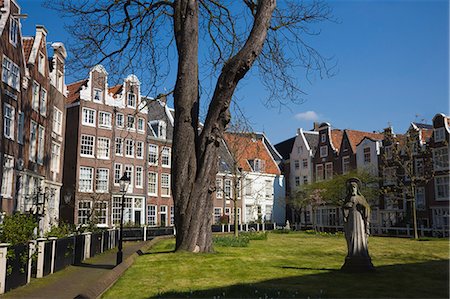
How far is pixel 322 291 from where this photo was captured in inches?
333

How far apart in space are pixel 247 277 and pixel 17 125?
21043 millimetres

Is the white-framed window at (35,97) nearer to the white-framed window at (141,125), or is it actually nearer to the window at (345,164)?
the white-framed window at (141,125)

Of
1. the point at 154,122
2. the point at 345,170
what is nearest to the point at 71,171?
the point at 154,122

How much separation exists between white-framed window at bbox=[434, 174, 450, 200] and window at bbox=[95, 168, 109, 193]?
97.5 feet

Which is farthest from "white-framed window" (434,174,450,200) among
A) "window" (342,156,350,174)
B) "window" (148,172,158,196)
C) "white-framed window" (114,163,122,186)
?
"white-framed window" (114,163,122,186)

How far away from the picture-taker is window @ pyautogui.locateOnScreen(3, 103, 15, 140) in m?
25.2

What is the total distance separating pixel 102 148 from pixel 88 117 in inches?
121

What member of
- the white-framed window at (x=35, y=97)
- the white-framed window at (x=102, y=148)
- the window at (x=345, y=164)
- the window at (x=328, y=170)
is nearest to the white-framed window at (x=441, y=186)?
the window at (x=345, y=164)

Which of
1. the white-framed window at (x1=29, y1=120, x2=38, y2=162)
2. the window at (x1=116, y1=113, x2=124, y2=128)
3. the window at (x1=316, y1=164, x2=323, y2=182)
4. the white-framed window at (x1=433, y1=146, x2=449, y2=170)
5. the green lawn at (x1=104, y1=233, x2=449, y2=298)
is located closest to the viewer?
the green lawn at (x1=104, y1=233, x2=449, y2=298)

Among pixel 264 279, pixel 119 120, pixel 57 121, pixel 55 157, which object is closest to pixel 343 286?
pixel 264 279

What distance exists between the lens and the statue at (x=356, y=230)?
37.2 ft

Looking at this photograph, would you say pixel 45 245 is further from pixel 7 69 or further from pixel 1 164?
pixel 7 69

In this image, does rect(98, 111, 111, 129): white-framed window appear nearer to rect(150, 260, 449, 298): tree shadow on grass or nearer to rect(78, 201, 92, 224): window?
rect(78, 201, 92, 224): window

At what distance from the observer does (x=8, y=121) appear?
2572cm
